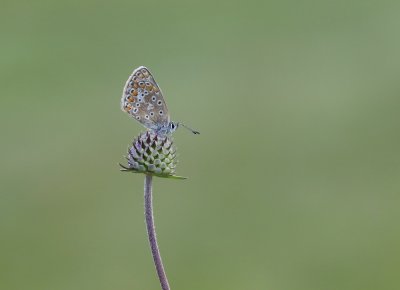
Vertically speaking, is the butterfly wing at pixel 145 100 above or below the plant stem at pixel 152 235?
above

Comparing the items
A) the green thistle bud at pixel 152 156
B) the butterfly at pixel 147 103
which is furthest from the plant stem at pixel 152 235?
the butterfly at pixel 147 103

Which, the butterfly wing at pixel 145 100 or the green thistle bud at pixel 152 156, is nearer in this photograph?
the green thistle bud at pixel 152 156

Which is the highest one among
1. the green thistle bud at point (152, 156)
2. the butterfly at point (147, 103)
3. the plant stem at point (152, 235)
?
the butterfly at point (147, 103)

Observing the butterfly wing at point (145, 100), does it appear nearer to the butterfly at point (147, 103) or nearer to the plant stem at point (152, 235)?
the butterfly at point (147, 103)

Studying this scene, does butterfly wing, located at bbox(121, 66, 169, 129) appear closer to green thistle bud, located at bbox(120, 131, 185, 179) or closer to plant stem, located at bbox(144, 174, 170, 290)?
green thistle bud, located at bbox(120, 131, 185, 179)

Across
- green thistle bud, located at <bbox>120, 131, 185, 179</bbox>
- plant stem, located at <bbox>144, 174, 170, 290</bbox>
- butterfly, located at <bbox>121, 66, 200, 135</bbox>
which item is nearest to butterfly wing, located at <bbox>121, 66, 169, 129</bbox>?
butterfly, located at <bbox>121, 66, 200, 135</bbox>

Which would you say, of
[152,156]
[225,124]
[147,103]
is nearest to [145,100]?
[147,103]

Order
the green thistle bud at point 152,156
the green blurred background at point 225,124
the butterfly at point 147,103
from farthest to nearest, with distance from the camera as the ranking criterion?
the green blurred background at point 225,124 < the butterfly at point 147,103 < the green thistle bud at point 152,156
